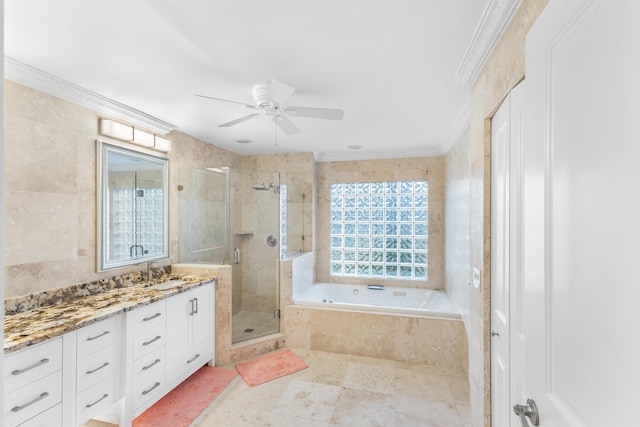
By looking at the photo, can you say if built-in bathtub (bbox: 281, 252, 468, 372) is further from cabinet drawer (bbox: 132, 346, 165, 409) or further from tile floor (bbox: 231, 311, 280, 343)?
cabinet drawer (bbox: 132, 346, 165, 409)

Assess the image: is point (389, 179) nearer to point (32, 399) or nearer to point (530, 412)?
point (530, 412)

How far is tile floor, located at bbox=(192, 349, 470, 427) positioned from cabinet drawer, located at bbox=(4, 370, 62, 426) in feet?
3.06

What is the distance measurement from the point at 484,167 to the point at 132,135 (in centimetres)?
281

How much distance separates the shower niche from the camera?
125 inches

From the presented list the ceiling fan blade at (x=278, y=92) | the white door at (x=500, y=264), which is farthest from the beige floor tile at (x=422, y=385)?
the ceiling fan blade at (x=278, y=92)

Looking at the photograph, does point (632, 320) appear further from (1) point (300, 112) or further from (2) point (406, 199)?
(2) point (406, 199)

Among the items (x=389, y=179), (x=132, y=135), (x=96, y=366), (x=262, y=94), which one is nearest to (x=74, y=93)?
(x=132, y=135)

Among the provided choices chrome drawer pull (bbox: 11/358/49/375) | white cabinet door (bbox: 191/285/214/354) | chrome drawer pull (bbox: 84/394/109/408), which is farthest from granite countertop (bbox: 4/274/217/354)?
chrome drawer pull (bbox: 84/394/109/408)

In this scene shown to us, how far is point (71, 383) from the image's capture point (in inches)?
61.8

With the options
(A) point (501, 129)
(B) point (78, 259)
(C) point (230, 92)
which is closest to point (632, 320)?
(A) point (501, 129)

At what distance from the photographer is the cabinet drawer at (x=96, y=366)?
1.62 m

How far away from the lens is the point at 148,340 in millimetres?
2062

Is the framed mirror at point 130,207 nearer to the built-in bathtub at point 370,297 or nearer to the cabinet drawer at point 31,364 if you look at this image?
the cabinet drawer at point 31,364

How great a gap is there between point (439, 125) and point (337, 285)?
260 cm
